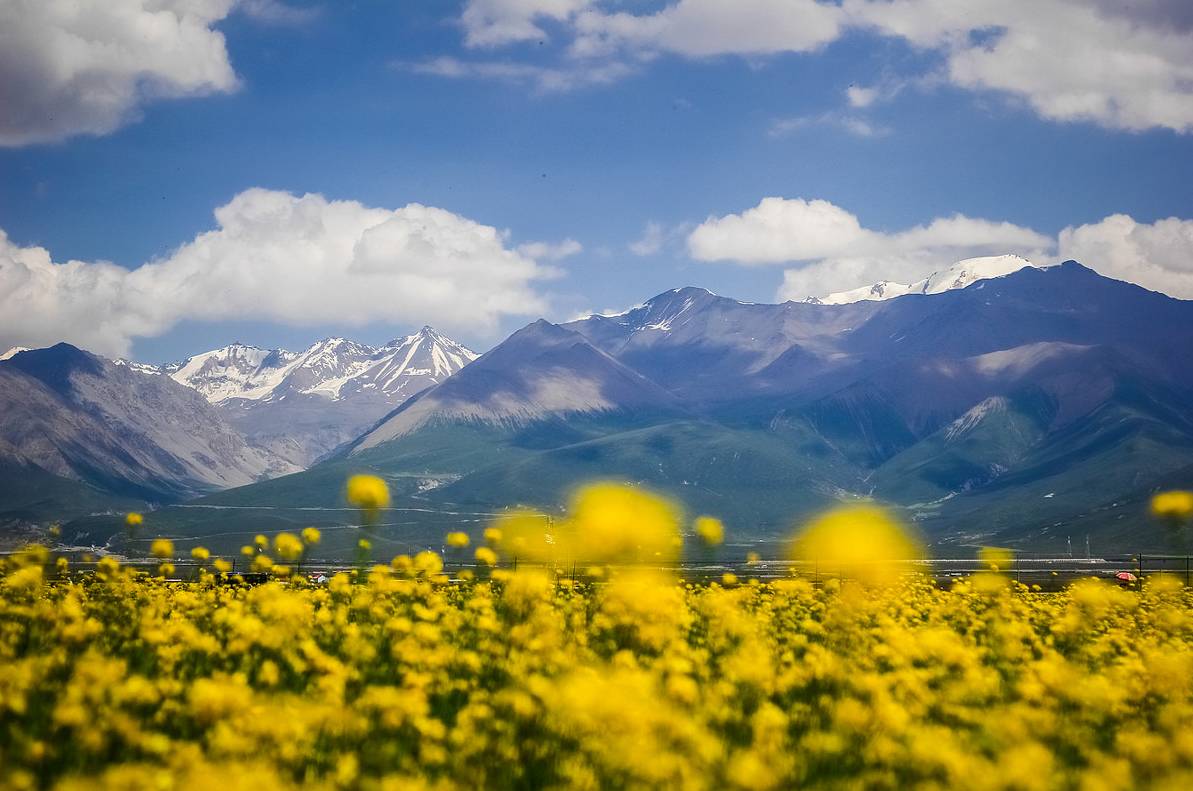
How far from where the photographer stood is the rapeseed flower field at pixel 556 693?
823cm

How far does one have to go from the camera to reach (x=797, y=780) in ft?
29.5

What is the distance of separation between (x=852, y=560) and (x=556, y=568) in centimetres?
724

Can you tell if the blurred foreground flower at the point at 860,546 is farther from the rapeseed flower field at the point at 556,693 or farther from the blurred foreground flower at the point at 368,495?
the blurred foreground flower at the point at 368,495

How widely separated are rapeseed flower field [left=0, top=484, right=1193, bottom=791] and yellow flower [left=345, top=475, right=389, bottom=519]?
0.08 metres

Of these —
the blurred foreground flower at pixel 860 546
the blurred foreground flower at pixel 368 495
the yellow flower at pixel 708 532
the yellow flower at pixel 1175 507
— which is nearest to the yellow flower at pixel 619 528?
the yellow flower at pixel 708 532

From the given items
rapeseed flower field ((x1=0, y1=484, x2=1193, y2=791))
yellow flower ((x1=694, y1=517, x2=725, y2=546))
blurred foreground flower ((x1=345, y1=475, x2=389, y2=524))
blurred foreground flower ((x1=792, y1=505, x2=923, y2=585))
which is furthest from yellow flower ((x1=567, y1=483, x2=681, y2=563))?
blurred foreground flower ((x1=345, y1=475, x2=389, y2=524))

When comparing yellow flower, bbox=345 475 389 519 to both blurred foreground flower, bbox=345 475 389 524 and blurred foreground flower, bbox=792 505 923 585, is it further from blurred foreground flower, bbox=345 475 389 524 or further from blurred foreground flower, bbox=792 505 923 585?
blurred foreground flower, bbox=792 505 923 585

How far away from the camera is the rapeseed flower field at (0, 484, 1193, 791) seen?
27.0 feet

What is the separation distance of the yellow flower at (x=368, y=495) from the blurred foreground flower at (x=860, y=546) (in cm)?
965

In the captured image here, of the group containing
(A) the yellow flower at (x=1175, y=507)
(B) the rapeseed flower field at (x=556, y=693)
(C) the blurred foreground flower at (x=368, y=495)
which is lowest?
(B) the rapeseed flower field at (x=556, y=693)

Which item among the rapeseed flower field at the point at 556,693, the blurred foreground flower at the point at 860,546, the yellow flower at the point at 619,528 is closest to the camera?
the rapeseed flower field at the point at 556,693

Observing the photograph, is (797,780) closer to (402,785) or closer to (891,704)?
(891,704)

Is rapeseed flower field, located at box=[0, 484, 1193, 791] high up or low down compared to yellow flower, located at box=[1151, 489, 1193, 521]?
down

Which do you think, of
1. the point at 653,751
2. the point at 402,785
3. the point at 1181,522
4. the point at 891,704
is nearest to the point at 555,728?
the point at 653,751
